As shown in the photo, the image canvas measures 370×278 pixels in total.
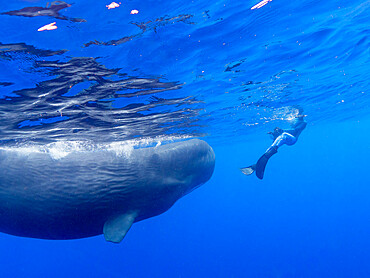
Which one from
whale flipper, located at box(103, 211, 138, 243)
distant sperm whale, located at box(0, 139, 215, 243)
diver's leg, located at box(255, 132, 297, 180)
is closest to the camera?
whale flipper, located at box(103, 211, 138, 243)

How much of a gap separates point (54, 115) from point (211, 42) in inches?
233

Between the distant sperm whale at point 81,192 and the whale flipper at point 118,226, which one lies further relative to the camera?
the distant sperm whale at point 81,192

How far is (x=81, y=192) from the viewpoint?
156 inches

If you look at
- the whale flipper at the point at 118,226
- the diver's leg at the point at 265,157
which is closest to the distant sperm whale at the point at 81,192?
the whale flipper at the point at 118,226

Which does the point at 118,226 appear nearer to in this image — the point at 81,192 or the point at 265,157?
the point at 81,192

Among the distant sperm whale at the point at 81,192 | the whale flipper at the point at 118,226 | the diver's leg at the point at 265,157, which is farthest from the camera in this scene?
the diver's leg at the point at 265,157

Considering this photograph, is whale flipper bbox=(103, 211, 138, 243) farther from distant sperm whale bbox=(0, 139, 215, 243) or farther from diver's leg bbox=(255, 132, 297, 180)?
diver's leg bbox=(255, 132, 297, 180)

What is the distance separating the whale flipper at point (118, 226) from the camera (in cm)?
370

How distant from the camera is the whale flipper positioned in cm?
370

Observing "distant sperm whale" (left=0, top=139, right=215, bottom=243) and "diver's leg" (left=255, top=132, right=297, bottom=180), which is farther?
"diver's leg" (left=255, top=132, right=297, bottom=180)

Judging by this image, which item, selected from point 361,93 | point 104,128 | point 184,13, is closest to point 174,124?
point 104,128

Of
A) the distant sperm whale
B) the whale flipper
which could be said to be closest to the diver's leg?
the distant sperm whale

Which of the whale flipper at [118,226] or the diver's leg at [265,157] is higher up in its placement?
the whale flipper at [118,226]

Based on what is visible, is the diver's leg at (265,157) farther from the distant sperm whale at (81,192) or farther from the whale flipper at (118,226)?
the whale flipper at (118,226)
